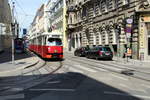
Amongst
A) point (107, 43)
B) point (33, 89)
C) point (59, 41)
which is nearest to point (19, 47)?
point (107, 43)

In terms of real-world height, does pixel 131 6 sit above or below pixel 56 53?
above

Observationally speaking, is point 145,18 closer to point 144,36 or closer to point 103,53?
point 144,36

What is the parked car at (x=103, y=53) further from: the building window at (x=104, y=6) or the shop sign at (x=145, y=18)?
the building window at (x=104, y=6)

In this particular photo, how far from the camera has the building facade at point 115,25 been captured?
90.2ft

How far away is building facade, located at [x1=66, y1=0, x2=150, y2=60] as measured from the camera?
2748 centimetres

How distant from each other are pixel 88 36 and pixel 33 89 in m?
34.7

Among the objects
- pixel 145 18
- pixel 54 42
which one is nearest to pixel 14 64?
pixel 54 42

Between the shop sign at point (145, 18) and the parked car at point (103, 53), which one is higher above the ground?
the shop sign at point (145, 18)

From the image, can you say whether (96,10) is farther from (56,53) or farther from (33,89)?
(33,89)

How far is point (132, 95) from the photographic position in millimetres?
9031

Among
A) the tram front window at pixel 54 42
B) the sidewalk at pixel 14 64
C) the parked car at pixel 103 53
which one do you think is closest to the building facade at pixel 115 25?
the parked car at pixel 103 53

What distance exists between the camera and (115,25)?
32.4m

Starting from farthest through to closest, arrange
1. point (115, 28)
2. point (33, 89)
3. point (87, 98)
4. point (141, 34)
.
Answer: point (115, 28)
point (141, 34)
point (33, 89)
point (87, 98)

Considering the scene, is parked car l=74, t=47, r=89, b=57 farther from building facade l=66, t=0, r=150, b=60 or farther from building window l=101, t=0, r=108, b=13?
building window l=101, t=0, r=108, b=13
